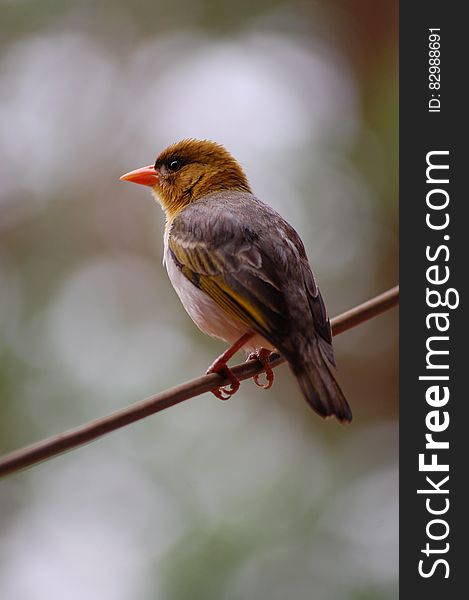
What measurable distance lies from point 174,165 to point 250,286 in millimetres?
1278

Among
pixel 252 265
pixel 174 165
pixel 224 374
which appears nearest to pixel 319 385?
pixel 224 374

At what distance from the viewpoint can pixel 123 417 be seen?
73.0 inches

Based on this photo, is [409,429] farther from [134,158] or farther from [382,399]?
[134,158]

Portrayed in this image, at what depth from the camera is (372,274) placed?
17.7ft

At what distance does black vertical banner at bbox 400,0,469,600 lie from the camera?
122 inches

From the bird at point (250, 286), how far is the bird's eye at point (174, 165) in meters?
0.18

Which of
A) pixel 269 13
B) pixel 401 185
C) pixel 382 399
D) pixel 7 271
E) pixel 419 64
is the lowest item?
pixel 382 399


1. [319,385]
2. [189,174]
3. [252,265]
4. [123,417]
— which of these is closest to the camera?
[123,417]

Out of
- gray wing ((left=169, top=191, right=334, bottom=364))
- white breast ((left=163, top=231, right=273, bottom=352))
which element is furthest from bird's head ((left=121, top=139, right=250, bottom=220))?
white breast ((left=163, top=231, right=273, bottom=352))

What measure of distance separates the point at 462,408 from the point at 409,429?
207 millimetres

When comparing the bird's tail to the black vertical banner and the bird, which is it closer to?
the bird

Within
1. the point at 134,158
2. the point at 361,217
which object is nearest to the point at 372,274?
the point at 361,217

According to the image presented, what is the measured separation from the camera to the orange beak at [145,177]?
417 cm

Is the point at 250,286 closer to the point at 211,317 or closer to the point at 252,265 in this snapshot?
the point at 252,265
